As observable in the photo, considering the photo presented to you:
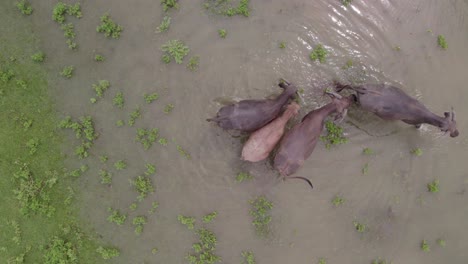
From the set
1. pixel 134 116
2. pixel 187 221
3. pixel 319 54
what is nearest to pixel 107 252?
pixel 187 221

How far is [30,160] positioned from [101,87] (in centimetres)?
176

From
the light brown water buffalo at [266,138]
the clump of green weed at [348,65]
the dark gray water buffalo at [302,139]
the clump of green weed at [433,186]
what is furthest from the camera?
the clump of green weed at [433,186]

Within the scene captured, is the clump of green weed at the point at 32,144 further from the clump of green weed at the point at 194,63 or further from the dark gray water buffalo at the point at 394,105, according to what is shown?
the dark gray water buffalo at the point at 394,105

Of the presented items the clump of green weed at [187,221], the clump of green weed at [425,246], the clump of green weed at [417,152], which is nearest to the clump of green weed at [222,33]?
the clump of green weed at [187,221]

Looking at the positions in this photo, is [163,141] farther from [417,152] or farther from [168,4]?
[417,152]

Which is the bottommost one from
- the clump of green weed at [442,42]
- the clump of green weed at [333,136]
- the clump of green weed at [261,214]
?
the clump of green weed at [261,214]

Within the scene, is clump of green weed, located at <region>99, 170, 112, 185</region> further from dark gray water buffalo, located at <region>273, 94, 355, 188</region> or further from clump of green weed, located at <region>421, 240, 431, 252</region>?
clump of green weed, located at <region>421, 240, 431, 252</region>

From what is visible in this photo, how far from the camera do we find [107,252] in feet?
24.2

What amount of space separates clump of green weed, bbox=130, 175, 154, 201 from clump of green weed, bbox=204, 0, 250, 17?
3121 millimetres

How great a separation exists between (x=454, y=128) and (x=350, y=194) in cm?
198

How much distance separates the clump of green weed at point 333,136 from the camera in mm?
7324

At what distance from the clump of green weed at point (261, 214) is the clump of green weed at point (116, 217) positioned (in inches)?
86.7

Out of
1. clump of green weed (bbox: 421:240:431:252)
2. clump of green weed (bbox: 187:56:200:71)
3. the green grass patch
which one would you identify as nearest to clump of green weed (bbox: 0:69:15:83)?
clump of green weed (bbox: 187:56:200:71)

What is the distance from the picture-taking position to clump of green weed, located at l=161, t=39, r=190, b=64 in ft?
24.2
